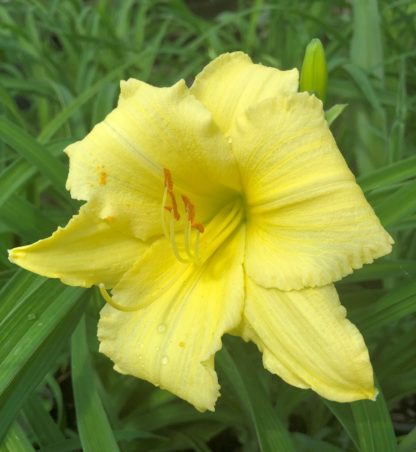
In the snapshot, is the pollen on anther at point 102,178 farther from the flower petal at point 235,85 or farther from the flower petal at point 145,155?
the flower petal at point 235,85

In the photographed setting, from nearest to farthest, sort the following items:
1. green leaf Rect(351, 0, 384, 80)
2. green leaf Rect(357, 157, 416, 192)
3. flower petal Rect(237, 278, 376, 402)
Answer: flower petal Rect(237, 278, 376, 402)
green leaf Rect(357, 157, 416, 192)
green leaf Rect(351, 0, 384, 80)

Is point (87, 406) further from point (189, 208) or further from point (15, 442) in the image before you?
point (189, 208)

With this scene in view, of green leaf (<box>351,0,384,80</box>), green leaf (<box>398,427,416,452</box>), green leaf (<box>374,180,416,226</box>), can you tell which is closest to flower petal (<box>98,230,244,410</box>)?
green leaf (<box>374,180,416,226</box>)

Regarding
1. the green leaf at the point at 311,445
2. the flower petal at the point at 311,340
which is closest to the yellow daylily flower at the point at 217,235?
the flower petal at the point at 311,340

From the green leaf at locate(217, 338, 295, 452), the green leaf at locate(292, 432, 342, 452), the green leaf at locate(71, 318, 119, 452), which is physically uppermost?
the green leaf at locate(71, 318, 119, 452)

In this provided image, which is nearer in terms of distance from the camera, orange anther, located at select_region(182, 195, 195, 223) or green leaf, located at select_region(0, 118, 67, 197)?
orange anther, located at select_region(182, 195, 195, 223)

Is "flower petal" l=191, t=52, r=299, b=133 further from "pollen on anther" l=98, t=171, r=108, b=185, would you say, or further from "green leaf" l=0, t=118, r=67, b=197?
"green leaf" l=0, t=118, r=67, b=197

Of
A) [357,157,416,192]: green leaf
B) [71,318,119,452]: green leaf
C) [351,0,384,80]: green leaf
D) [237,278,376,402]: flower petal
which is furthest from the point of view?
[351,0,384,80]: green leaf

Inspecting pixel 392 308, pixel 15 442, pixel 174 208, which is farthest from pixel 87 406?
pixel 392 308
